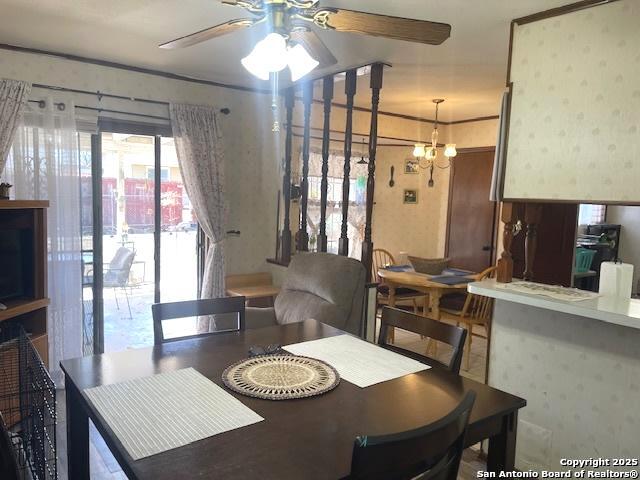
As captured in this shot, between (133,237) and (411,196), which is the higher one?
(411,196)

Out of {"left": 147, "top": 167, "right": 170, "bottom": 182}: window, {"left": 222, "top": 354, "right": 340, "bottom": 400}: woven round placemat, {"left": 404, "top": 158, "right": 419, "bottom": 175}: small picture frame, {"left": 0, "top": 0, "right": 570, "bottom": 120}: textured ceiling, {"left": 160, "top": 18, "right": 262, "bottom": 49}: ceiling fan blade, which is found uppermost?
{"left": 0, "top": 0, "right": 570, "bottom": 120}: textured ceiling

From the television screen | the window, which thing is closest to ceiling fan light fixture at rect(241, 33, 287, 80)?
the television screen

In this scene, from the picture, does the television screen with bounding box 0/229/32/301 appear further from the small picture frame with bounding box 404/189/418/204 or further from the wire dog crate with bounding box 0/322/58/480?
the small picture frame with bounding box 404/189/418/204

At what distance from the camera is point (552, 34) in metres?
2.30

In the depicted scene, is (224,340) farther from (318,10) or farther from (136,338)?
(136,338)

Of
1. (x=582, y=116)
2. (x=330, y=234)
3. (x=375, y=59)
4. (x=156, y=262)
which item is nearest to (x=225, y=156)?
(x=156, y=262)

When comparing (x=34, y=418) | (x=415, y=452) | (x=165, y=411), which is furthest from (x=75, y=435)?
(x=415, y=452)

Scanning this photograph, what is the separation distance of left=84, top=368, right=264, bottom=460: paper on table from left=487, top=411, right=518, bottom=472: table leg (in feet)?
Result: 2.60

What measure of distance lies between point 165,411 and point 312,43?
1516 millimetres

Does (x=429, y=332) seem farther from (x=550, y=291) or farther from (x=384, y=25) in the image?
(x=384, y=25)

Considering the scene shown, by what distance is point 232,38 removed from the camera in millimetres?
2975

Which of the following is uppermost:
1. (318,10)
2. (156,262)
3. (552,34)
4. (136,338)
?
A: (552,34)

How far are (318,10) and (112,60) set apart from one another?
258 centimetres

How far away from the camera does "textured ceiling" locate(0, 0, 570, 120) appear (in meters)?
2.42
